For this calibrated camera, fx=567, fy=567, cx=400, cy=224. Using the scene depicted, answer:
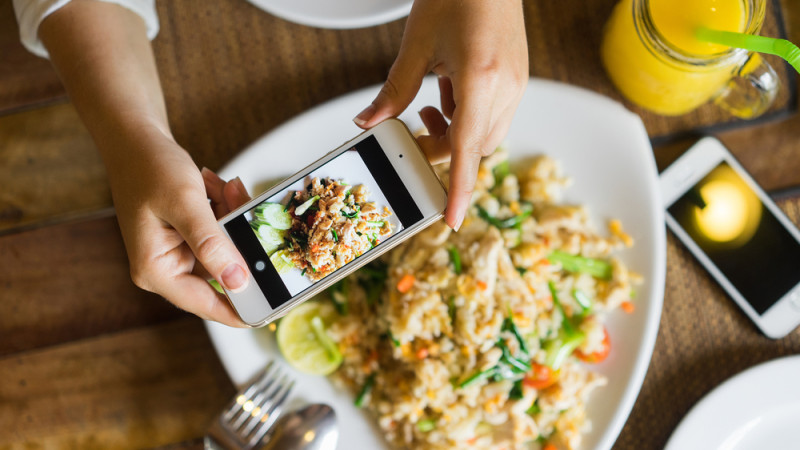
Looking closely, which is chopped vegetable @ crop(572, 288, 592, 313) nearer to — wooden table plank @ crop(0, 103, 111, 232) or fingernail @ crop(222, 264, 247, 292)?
fingernail @ crop(222, 264, 247, 292)

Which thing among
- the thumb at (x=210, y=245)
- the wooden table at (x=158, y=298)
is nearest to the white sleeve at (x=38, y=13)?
the wooden table at (x=158, y=298)

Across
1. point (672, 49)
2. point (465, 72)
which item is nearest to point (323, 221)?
point (465, 72)

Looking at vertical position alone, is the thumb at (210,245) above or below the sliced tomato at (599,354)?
above

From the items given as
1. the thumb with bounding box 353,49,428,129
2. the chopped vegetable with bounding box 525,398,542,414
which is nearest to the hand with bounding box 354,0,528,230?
the thumb with bounding box 353,49,428,129

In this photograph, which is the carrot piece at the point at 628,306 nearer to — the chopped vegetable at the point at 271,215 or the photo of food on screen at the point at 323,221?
the photo of food on screen at the point at 323,221

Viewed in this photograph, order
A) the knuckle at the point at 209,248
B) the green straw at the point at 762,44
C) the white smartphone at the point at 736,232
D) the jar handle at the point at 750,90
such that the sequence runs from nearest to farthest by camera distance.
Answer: the knuckle at the point at 209,248 → the green straw at the point at 762,44 → the jar handle at the point at 750,90 → the white smartphone at the point at 736,232

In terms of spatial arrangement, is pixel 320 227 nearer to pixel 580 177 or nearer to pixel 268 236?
pixel 268 236

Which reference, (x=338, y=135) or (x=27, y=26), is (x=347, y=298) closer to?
(x=338, y=135)
